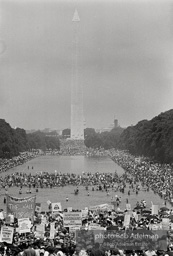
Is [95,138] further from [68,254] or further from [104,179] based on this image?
[68,254]

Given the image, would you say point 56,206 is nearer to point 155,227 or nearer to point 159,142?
point 155,227

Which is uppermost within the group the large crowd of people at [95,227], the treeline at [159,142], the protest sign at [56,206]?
the treeline at [159,142]

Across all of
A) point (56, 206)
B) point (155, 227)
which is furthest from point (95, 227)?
point (56, 206)

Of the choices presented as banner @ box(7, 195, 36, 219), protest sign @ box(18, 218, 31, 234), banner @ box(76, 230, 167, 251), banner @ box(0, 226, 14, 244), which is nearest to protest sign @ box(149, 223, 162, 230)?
banner @ box(76, 230, 167, 251)

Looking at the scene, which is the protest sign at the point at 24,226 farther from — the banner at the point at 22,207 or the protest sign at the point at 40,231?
the banner at the point at 22,207

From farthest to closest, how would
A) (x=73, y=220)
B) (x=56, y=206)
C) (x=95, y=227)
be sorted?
1. (x=56, y=206)
2. (x=73, y=220)
3. (x=95, y=227)

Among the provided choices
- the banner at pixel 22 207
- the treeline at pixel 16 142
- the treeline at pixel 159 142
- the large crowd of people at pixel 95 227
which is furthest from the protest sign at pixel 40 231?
the treeline at pixel 16 142
